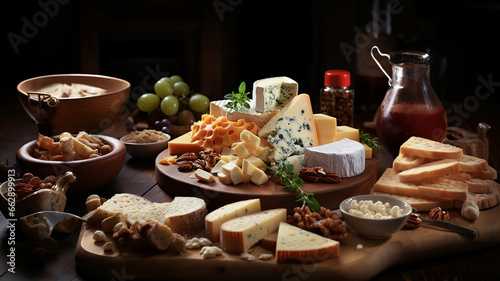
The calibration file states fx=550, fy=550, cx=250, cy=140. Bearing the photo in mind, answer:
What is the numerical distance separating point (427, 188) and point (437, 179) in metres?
0.11

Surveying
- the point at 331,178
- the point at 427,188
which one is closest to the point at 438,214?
the point at 427,188

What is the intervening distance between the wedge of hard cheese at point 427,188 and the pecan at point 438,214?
68mm

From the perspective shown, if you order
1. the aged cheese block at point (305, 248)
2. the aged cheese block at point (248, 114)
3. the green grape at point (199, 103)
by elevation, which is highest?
the aged cheese block at point (248, 114)

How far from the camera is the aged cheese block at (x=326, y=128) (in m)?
2.10

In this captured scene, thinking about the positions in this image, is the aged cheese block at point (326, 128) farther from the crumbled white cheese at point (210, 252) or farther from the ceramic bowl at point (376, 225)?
the crumbled white cheese at point (210, 252)

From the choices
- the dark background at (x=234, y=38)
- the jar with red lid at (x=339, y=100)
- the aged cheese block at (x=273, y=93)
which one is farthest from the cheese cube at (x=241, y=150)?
the dark background at (x=234, y=38)

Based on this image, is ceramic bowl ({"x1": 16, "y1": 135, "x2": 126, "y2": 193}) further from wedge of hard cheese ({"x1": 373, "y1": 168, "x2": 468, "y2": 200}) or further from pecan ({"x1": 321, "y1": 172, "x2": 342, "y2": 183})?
wedge of hard cheese ({"x1": 373, "y1": 168, "x2": 468, "y2": 200})

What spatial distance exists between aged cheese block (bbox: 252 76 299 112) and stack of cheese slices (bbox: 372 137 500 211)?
49cm

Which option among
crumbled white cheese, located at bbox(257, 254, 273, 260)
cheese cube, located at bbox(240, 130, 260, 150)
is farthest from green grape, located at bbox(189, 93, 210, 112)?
crumbled white cheese, located at bbox(257, 254, 273, 260)

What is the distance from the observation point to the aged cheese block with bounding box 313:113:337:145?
6.90 feet

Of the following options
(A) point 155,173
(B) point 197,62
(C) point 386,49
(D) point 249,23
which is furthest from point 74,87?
(D) point 249,23

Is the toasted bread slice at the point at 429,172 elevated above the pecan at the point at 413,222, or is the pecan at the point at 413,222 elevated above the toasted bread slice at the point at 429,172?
the toasted bread slice at the point at 429,172

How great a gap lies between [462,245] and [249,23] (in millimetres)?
2925

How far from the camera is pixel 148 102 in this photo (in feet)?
8.60
